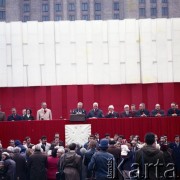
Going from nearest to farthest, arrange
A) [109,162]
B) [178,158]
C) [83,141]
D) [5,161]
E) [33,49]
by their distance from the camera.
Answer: [109,162] < [5,161] < [178,158] < [83,141] < [33,49]

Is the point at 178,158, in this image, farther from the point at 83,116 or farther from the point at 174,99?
the point at 174,99

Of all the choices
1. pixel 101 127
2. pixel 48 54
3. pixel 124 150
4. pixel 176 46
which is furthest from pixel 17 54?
pixel 124 150

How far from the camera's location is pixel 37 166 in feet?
60.8

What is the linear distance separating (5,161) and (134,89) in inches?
540

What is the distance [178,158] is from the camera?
21.3m

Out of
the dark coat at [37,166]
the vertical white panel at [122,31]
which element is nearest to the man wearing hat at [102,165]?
the dark coat at [37,166]

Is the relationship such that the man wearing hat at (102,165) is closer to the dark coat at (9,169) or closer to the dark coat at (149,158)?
the dark coat at (149,158)

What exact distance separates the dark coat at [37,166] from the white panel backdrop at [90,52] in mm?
11479

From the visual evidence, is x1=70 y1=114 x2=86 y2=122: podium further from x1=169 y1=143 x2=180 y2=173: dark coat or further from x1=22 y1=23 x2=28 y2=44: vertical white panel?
x1=22 y1=23 x2=28 y2=44: vertical white panel

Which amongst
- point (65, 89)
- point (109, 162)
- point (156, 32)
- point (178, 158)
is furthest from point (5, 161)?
point (156, 32)

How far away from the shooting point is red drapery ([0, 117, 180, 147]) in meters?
25.4

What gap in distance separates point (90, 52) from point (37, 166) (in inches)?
475

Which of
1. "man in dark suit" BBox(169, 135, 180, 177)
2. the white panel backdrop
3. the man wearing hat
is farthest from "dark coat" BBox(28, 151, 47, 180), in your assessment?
the white panel backdrop

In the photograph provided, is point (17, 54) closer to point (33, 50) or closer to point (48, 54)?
point (33, 50)
